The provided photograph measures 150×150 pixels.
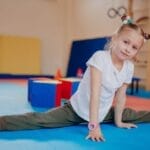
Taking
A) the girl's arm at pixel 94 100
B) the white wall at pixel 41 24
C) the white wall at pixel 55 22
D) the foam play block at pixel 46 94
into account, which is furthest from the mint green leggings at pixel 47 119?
the white wall at pixel 41 24

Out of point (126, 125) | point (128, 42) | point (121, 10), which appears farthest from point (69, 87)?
point (121, 10)

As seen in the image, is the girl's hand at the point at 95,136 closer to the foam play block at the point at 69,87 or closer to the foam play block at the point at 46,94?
the foam play block at the point at 46,94

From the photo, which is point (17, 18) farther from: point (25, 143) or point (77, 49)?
point (25, 143)

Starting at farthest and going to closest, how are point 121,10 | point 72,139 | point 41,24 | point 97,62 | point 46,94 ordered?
point 41,24
point 121,10
point 46,94
point 97,62
point 72,139

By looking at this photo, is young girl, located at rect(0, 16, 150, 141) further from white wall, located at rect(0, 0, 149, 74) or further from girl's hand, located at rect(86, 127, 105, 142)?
white wall, located at rect(0, 0, 149, 74)

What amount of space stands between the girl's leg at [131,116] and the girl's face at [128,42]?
43cm

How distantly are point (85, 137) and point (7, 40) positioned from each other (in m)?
4.78

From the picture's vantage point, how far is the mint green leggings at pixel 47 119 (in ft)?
4.96

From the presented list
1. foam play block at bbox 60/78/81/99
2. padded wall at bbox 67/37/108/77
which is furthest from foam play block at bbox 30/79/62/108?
padded wall at bbox 67/37/108/77

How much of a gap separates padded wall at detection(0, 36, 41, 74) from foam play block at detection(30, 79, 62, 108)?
3.56 metres

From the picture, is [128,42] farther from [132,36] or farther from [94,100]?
[94,100]

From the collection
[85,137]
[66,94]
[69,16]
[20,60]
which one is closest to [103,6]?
[69,16]

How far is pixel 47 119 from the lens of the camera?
160 cm

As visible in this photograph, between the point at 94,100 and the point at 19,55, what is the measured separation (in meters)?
4.75
